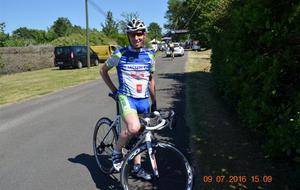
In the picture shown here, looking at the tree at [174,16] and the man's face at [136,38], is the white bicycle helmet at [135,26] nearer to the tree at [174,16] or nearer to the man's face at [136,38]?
the man's face at [136,38]

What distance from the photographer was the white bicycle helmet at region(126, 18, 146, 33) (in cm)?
476

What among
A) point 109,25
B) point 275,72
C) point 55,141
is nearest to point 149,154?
point 275,72

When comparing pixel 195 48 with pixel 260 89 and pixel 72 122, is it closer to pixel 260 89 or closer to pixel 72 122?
pixel 72 122

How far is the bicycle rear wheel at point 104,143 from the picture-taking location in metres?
5.62

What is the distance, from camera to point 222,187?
4.99 metres

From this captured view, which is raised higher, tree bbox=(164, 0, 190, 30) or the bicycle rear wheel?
tree bbox=(164, 0, 190, 30)

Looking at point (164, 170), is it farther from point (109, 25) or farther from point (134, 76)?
point (109, 25)

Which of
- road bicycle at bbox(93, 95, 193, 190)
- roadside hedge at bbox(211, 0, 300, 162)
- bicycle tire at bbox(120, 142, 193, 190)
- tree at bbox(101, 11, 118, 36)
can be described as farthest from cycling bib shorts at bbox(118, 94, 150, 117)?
tree at bbox(101, 11, 118, 36)

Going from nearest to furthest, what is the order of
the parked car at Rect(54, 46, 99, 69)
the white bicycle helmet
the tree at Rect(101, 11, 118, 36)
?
the white bicycle helmet
the parked car at Rect(54, 46, 99, 69)
the tree at Rect(101, 11, 118, 36)

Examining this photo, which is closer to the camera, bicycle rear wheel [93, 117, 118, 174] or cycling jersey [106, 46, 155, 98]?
cycling jersey [106, 46, 155, 98]

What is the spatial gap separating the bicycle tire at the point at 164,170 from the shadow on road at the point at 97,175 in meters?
0.23

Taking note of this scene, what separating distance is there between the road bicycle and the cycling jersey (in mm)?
341

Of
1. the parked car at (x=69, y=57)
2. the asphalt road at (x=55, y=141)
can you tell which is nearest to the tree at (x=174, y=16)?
the parked car at (x=69, y=57)

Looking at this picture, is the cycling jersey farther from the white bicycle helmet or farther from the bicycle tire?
the bicycle tire
